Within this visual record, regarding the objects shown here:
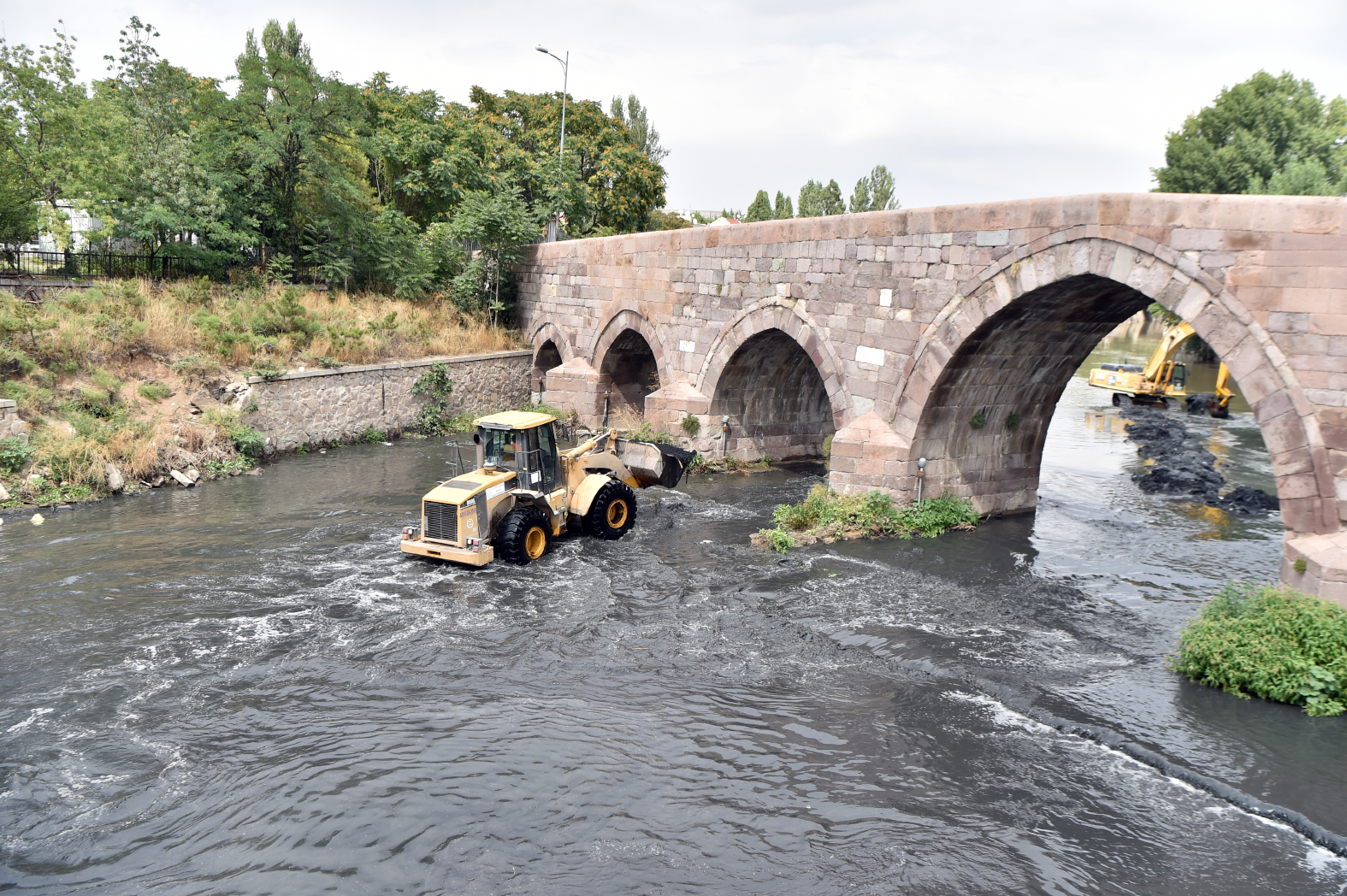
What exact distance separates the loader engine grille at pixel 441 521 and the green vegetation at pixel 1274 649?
7976 mm

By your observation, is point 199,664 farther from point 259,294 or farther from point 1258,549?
point 259,294

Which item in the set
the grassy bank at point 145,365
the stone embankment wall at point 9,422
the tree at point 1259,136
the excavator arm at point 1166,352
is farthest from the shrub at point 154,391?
the tree at point 1259,136

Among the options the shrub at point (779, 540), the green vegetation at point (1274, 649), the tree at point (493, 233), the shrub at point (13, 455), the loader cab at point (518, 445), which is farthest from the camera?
the tree at point (493, 233)

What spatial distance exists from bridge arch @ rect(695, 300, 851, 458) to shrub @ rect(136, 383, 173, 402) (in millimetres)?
10220

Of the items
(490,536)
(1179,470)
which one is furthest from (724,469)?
(1179,470)

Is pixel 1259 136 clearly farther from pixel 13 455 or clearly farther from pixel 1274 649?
pixel 13 455

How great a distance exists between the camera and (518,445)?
11305 mm

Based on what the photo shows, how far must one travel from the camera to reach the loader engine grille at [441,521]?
1073 cm

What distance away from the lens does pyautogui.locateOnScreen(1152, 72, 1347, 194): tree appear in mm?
32406

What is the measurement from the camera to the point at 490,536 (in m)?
11.2

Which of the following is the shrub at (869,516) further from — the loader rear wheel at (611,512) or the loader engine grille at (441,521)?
the loader engine grille at (441,521)

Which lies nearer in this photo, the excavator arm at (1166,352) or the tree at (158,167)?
the tree at (158,167)

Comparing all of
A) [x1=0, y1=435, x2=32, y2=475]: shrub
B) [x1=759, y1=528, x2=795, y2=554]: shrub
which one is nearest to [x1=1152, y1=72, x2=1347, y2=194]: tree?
[x1=759, y1=528, x2=795, y2=554]: shrub

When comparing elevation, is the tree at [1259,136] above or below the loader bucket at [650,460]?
above
